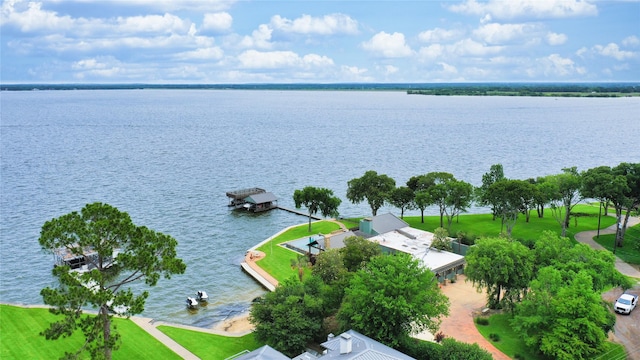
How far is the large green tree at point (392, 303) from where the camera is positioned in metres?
31.5

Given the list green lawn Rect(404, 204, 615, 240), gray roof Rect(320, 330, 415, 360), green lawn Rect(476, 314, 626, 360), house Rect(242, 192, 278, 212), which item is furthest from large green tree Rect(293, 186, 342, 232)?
gray roof Rect(320, 330, 415, 360)

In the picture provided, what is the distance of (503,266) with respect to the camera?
37688 millimetres

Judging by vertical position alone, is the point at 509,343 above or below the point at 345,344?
below

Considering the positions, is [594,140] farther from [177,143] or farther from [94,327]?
[94,327]

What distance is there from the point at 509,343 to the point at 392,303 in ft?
34.3

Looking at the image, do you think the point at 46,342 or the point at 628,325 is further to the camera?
the point at 628,325

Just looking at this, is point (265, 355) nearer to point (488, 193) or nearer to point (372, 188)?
point (488, 193)

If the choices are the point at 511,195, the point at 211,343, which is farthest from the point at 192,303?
the point at 511,195

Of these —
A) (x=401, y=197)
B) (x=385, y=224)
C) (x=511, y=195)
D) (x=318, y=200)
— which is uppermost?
(x=511, y=195)

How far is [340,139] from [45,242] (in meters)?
142

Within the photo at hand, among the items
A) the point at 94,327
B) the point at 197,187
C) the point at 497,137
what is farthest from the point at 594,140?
the point at 94,327

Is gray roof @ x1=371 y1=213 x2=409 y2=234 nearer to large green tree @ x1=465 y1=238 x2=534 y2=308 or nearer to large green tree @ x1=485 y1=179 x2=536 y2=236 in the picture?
large green tree @ x1=485 y1=179 x2=536 y2=236

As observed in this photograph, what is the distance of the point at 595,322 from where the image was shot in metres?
31.1

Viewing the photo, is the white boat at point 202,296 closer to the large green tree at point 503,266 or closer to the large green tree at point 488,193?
the large green tree at point 503,266
